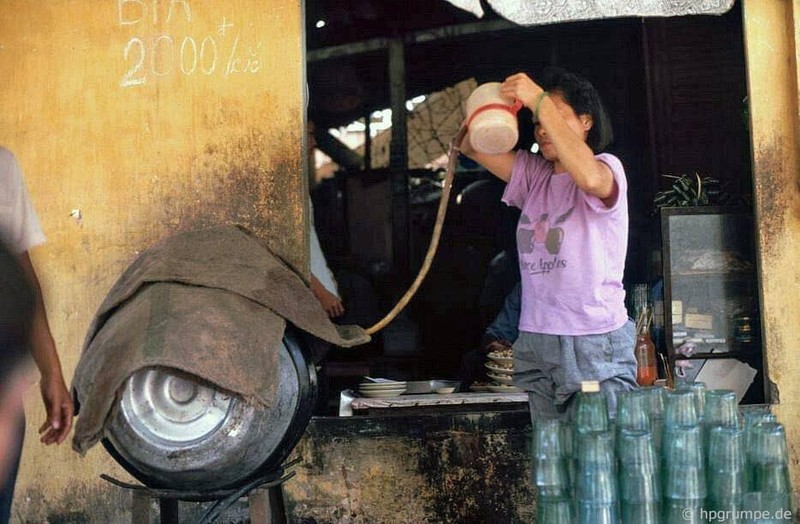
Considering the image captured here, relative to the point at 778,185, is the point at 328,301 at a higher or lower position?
lower

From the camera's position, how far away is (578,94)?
3904mm

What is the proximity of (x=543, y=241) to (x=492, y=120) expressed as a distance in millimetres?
518

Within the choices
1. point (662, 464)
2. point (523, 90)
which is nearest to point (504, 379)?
point (662, 464)

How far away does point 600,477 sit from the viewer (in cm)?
351

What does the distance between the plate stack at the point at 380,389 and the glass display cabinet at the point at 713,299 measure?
153 centimetres

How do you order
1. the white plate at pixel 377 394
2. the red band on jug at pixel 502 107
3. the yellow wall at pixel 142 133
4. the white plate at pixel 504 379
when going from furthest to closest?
the white plate at pixel 504 379 < the white plate at pixel 377 394 < the yellow wall at pixel 142 133 < the red band on jug at pixel 502 107

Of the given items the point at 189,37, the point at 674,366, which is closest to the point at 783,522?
the point at 674,366

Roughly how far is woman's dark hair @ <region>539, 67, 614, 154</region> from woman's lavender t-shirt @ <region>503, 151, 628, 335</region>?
19cm

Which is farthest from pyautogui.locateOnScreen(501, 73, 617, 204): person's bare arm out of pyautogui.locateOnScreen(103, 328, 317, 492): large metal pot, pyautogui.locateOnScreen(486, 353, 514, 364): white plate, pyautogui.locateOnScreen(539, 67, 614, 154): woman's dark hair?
pyautogui.locateOnScreen(486, 353, 514, 364): white plate

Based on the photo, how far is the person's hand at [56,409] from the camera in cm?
356

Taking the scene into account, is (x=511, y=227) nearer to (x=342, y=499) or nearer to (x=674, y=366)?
(x=674, y=366)

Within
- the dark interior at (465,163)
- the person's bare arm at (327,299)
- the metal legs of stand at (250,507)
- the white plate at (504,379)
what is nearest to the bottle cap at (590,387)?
the metal legs of stand at (250,507)

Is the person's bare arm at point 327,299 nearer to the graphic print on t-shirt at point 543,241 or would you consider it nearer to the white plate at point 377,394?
the white plate at point 377,394

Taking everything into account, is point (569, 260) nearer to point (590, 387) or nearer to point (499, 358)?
point (590, 387)
